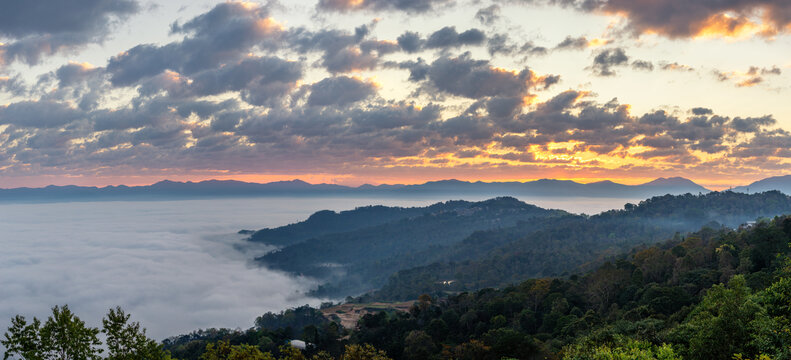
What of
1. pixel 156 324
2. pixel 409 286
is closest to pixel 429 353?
pixel 409 286

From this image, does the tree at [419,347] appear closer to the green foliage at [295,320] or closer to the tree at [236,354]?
the tree at [236,354]

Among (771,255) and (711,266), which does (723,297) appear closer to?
(771,255)

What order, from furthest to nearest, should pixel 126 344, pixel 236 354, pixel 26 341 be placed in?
pixel 236 354 < pixel 126 344 < pixel 26 341

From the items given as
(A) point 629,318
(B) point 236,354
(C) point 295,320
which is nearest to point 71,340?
(B) point 236,354

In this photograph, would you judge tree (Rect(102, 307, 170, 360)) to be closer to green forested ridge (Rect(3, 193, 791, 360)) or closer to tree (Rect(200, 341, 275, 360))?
green forested ridge (Rect(3, 193, 791, 360))

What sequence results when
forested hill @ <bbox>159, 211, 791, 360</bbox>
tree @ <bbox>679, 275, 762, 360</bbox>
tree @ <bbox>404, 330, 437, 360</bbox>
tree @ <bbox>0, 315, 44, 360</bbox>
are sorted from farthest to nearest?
tree @ <bbox>404, 330, 437, 360</bbox>
forested hill @ <bbox>159, 211, 791, 360</bbox>
tree @ <bbox>679, 275, 762, 360</bbox>
tree @ <bbox>0, 315, 44, 360</bbox>

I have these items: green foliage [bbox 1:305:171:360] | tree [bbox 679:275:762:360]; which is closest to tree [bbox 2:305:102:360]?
green foliage [bbox 1:305:171:360]

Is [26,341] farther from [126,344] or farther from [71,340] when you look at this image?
[126,344]

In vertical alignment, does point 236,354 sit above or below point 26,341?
below

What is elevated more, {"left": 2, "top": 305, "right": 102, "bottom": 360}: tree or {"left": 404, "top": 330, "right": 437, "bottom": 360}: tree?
{"left": 2, "top": 305, "right": 102, "bottom": 360}: tree
